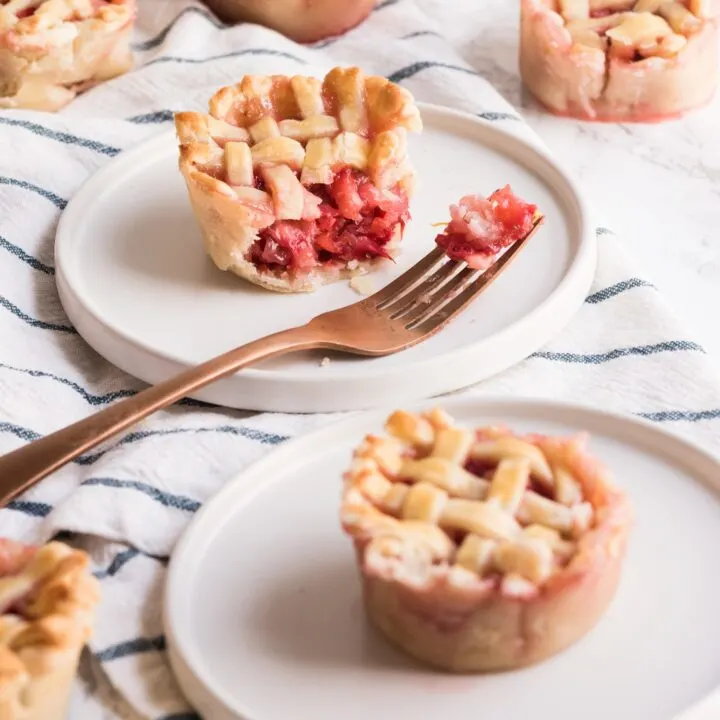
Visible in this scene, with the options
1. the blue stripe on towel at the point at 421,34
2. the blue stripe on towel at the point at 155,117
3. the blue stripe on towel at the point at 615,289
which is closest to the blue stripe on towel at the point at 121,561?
the blue stripe on towel at the point at 615,289

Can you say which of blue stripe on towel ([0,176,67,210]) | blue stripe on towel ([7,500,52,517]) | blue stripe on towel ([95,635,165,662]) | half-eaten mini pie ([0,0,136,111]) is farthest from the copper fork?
half-eaten mini pie ([0,0,136,111])

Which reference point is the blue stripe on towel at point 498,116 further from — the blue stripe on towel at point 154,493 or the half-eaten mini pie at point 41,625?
the half-eaten mini pie at point 41,625

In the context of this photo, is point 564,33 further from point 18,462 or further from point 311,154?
point 18,462

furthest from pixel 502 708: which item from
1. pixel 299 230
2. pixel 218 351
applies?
pixel 299 230

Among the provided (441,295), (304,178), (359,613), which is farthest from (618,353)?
(359,613)

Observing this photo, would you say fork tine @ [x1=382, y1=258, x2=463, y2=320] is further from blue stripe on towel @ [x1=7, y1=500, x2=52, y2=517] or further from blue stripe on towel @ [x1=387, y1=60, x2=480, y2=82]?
blue stripe on towel @ [x1=387, y1=60, x2=480, y2=82]

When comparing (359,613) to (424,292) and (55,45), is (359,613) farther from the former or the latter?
(55,45)
